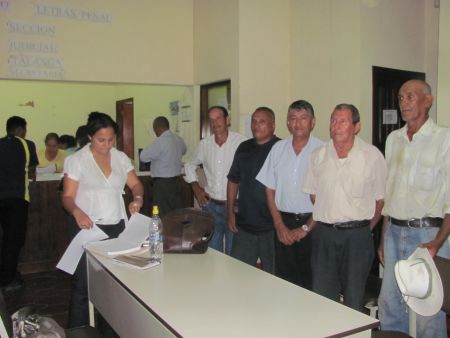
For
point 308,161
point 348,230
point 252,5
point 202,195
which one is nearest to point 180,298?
point 348,230

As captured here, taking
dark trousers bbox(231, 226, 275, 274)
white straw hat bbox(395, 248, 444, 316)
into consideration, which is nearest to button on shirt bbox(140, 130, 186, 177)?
dark trousers bbox(231, 226, 275, 274)

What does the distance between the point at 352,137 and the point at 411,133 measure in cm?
32

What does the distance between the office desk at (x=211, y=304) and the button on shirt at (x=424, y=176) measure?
941mm

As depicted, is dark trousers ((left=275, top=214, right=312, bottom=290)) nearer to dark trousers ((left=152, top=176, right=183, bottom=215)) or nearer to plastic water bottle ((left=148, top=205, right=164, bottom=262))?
plastic water bottle ((left=148, top=205, right=164, bottom=262))

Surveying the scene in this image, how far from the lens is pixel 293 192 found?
2.85m

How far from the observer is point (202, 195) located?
12.6 ft

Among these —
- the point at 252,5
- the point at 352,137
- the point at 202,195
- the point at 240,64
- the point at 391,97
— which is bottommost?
the point at 202,195

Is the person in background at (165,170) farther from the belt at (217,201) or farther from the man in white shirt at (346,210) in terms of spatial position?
the man in white shirt at (346,210)

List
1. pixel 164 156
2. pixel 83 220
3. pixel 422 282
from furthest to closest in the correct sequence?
pixel 164 156 → pixel 83 220 → pixel 422 282

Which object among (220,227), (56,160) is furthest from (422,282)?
(56,160)

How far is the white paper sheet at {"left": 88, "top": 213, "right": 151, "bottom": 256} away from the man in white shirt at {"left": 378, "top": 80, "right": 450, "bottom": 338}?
4.72 ft

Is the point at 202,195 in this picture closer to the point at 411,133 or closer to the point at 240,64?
the point at 240,64

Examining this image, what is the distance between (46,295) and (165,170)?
1.83 metres

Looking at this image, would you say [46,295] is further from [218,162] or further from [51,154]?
[51,154]
